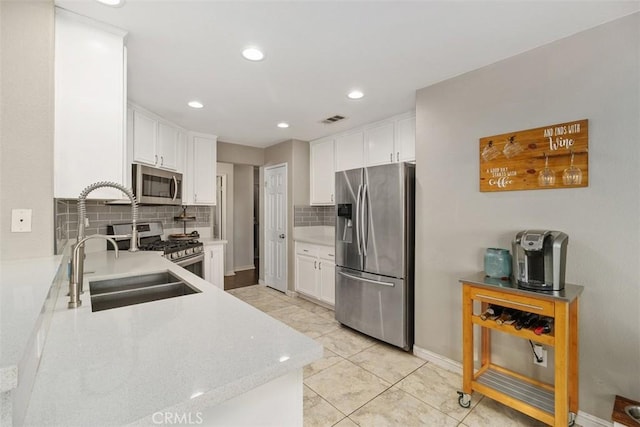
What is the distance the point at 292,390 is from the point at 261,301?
343 centimetres

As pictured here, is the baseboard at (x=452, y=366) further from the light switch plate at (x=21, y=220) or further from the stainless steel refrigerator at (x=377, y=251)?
the light switch plate at (x=21, y=220)

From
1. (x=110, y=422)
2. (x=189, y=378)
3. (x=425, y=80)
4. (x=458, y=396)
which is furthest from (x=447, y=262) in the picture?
(x=110, y=422)

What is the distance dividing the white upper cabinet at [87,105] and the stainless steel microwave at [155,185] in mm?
1208

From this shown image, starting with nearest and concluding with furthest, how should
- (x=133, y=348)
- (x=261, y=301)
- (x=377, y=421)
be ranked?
(x=133, y=348) < (x=377, y=421) < (x=261, y=301)

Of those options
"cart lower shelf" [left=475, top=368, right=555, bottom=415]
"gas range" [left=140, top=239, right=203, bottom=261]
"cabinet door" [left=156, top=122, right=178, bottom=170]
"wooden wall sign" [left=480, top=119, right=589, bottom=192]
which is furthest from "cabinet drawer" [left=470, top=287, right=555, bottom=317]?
"cabinet door" [left=156, top=122, right=178, bottom=170]

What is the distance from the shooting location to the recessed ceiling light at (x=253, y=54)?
75.9 inches

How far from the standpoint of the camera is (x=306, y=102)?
9.47 feet

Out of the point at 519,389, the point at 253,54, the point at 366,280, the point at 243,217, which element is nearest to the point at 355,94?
the point at 253,54

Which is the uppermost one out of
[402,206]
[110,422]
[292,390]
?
[402,206]

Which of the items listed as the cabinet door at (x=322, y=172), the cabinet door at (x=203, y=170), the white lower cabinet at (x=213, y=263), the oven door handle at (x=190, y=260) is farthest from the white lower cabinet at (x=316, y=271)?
the cabinet door at (x=203, y=170)

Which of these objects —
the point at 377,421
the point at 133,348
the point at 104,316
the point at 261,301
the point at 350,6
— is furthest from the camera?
the point at 261,301

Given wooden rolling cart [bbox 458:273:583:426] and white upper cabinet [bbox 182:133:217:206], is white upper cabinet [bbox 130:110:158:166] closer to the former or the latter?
white upper cabinet [bbox 182:133:217:206]

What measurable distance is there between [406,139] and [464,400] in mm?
2392

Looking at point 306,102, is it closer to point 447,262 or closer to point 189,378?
point 447,262
